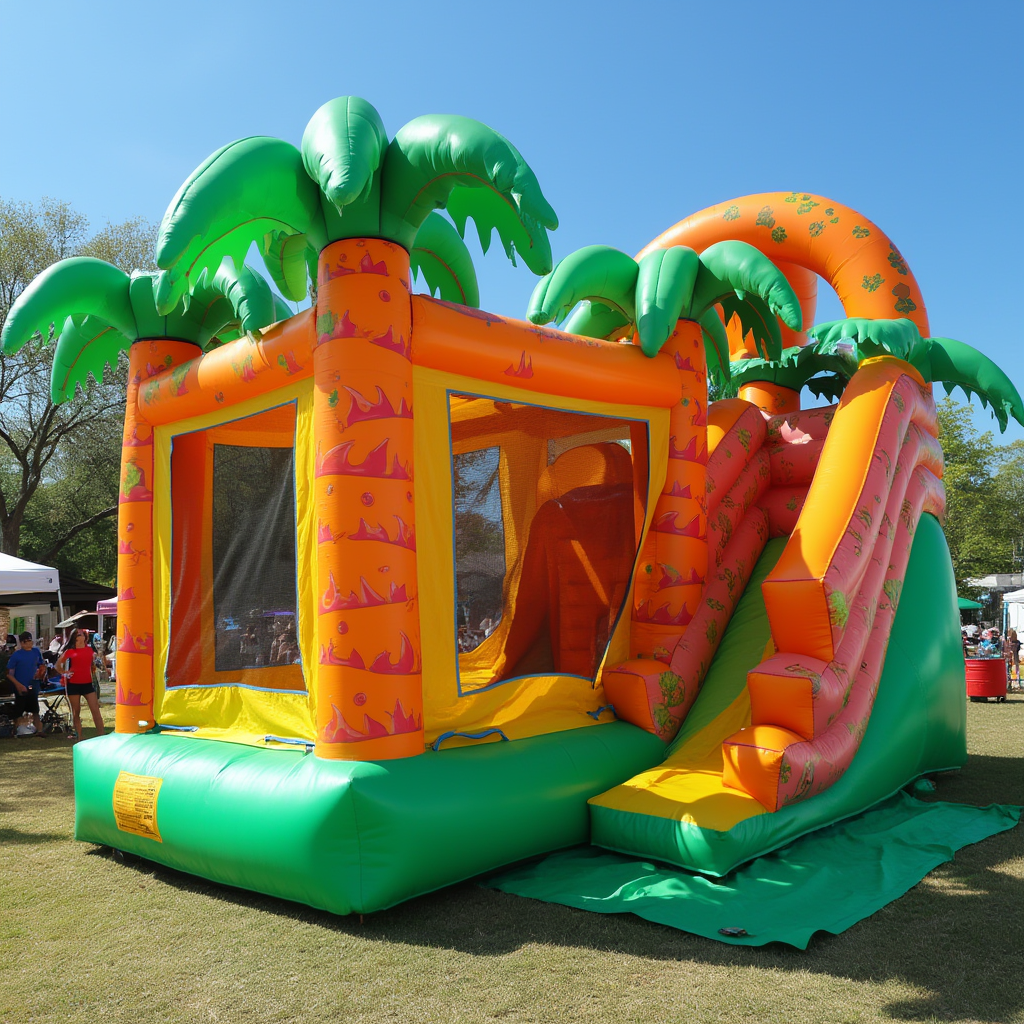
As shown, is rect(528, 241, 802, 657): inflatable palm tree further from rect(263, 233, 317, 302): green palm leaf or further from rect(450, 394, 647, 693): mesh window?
rect(263, 233, 317, 302): green palm leaf

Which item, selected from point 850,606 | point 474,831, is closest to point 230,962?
point 474,831

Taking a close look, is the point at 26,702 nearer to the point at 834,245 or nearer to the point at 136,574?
the point at 136,574

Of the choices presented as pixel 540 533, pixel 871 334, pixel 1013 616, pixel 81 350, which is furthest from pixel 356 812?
pixel 1013 616

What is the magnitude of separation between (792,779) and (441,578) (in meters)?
1.83

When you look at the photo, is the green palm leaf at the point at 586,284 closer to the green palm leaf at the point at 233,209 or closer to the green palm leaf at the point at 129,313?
the green palm leaf at the point at 233,209

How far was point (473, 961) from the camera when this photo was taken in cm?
306

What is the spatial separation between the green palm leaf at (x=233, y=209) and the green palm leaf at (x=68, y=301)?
47.7 inches

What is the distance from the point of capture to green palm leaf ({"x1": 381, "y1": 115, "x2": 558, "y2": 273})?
361cm

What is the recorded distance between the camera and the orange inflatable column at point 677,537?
17.0ft

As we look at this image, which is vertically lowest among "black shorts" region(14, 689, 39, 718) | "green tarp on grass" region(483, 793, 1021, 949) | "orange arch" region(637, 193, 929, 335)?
"green tarp on grass" region(483, 793, 1021, 949)

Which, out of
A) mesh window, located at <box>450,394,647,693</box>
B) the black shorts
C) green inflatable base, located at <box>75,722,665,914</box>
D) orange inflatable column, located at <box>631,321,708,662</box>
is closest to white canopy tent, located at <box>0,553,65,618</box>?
the black shorts

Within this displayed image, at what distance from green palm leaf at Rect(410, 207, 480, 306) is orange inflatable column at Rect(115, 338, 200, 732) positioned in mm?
1584

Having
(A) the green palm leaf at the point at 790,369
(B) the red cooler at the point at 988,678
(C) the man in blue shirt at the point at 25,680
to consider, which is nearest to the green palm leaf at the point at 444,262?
(A) the green palm leaf at the point at 790,369

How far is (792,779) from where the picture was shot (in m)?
4.06
